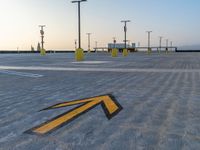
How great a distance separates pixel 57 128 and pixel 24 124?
71cm

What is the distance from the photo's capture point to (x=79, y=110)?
5.73m

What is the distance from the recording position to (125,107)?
19.9ft

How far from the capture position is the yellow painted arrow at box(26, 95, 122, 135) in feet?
14.6

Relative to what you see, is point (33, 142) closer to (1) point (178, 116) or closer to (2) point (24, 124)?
(2) point (24, 124)

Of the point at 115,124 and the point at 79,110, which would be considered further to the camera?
the point at 79,110

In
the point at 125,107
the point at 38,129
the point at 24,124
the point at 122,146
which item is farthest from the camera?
the point at 125,107

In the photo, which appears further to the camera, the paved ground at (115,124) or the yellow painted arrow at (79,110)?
the yellow painted arrow at (79,110)

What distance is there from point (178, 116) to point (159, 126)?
0.86m

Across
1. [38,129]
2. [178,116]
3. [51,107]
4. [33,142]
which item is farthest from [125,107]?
[33,142]

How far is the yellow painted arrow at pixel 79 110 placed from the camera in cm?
445

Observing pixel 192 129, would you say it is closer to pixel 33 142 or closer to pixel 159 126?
pixel 159 126

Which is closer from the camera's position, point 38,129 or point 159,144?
Result: point 159,144

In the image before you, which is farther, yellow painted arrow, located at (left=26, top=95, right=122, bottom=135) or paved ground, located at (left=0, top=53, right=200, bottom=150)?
yellow painted arrow, located at (left=26, top=95, right=122, bottom=135)

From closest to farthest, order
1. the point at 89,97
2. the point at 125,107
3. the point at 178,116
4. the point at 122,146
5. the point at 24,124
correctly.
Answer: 1. the point at 122,146
2. the point at 24,124
3. the point at 178,116
4. the point at 125,107
5. the point at 89,97
